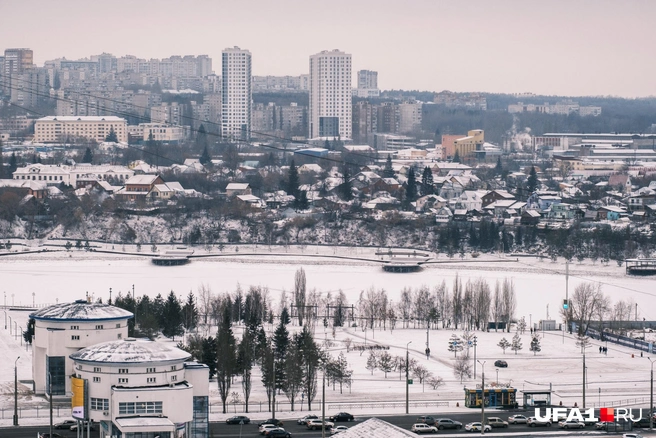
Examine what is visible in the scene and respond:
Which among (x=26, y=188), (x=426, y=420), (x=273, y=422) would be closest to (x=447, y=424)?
(x=426, y=420)

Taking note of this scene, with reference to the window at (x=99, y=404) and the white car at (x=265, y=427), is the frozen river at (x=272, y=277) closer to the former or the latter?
the white car at (x=265, y=427)

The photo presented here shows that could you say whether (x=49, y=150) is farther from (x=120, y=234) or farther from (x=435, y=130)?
(x=435, y=130)

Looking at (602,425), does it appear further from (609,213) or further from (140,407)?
(609,213)

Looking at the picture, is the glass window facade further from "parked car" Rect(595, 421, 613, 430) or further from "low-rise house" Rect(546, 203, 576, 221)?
"low-rise house" Rect(546, 203, 576, 221)

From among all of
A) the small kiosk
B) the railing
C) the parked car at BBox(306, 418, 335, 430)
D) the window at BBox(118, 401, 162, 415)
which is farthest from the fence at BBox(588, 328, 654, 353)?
the window at BBox(118, 401, 162, 415)

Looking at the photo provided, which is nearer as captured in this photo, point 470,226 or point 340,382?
point 340,382

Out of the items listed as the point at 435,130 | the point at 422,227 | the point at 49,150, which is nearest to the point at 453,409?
the point at 422,227

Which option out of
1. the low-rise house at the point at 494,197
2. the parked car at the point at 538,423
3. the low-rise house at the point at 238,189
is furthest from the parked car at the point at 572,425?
the low-rise house at the point at 238,189
